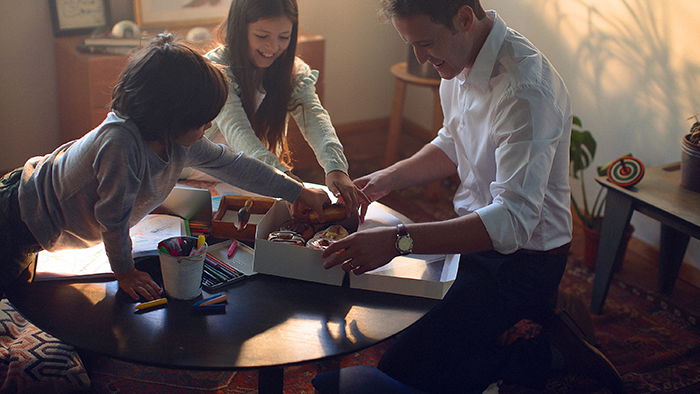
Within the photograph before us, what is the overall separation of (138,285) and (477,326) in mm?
842

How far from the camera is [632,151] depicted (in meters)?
3.03

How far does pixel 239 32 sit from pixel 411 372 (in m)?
1.08

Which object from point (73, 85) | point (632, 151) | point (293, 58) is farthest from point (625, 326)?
point (73, 85)

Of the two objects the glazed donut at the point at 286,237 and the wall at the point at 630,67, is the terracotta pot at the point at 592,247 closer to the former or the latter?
the wall at the point at 630,67

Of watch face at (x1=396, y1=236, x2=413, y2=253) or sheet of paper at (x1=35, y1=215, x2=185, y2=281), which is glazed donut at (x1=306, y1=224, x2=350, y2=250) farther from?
sheet of paper at (x1=35, y1=215, x2=185, y2=281)

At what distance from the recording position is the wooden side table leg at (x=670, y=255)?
106 inches

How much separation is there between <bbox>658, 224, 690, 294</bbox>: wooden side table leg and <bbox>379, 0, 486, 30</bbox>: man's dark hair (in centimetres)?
144

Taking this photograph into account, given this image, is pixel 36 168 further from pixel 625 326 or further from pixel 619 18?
pixel 619 18

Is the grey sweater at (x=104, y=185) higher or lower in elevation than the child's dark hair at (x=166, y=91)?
lower

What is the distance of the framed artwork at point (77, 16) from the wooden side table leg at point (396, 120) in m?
1.39

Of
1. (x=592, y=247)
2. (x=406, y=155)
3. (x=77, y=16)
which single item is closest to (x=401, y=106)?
(x=406, y=155)

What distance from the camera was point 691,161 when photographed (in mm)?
2412

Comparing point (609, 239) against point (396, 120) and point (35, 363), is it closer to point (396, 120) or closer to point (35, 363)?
point (396, 120)

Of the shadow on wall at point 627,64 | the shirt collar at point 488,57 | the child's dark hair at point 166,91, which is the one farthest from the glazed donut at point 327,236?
the shadow on wall at point 627,64
